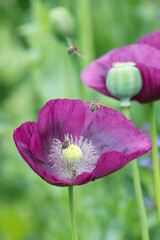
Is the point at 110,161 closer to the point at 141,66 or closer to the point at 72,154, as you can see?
the point at 72,154

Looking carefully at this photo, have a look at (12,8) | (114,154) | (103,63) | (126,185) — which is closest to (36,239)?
(126,185)

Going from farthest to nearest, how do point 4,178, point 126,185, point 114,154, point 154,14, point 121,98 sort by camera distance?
point 154,14 → point 4,178 → point 126,185 → point 121,98 → point 114,154

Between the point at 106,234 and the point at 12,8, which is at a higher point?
the point at 12,8

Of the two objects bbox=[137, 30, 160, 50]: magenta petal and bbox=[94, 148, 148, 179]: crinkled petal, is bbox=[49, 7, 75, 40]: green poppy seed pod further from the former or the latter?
bbox=[94, 148, 148, 179]: crinkled petal

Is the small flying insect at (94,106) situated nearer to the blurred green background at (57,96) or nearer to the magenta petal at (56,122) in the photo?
the magenta petal at (56,122)

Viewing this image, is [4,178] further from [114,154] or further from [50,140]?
[114,154]

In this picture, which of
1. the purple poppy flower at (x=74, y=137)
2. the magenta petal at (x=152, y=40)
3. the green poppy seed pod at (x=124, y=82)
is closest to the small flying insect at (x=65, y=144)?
the purple poppy flower at (x=74, y=137)

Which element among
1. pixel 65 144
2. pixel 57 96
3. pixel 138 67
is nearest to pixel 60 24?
pixel 57 96
